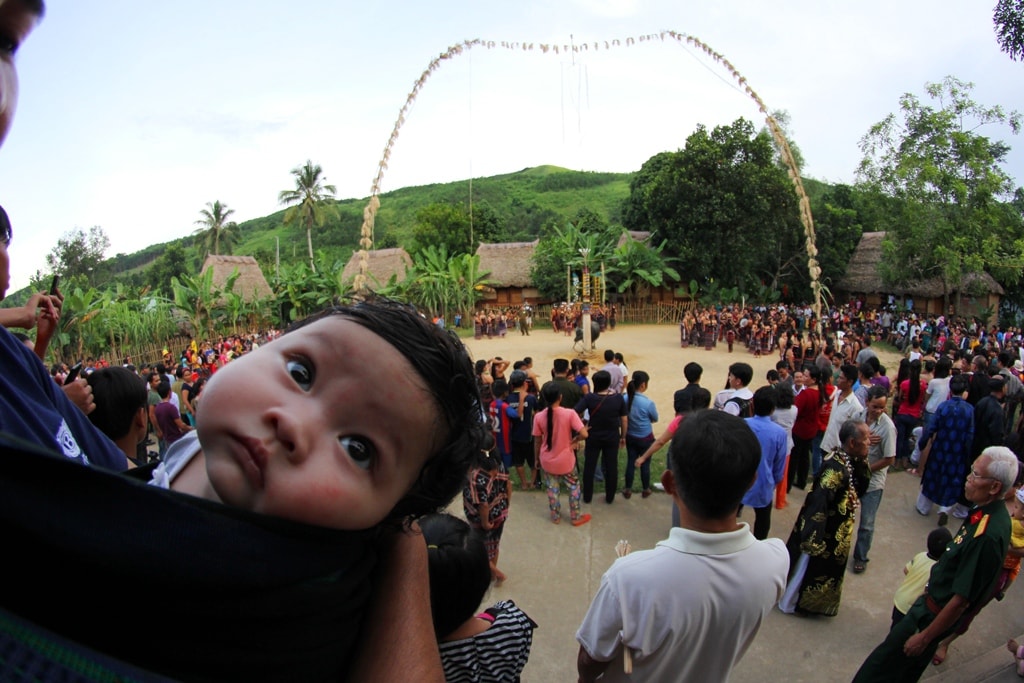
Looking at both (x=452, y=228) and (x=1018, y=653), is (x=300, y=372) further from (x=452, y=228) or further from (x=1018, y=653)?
(x=452, y=228)

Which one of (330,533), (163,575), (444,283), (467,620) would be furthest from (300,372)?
(444,283)

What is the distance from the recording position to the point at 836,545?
443cm

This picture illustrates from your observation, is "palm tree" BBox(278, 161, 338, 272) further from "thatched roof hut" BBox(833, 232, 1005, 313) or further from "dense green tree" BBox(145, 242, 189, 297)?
"thatched roof hut" BBox(833, 232, 1005, 313)

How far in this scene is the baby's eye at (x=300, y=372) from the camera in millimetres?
942

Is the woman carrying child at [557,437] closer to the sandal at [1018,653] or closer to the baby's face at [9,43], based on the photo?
the sandal at [1018,653]

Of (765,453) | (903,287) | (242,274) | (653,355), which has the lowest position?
(653,355)

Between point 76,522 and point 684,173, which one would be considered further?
point 684,173

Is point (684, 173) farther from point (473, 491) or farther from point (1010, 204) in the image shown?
point (473, 491)

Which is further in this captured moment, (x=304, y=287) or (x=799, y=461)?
(x=304, y=287)

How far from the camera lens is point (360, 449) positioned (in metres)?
0.90

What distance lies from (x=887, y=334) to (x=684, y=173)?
1013 cm

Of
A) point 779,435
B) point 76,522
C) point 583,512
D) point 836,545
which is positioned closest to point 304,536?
point 76,522

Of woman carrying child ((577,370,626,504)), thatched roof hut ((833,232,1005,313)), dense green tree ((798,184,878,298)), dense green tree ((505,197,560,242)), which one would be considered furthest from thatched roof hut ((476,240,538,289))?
woman carrying child ((577,370,626,504))

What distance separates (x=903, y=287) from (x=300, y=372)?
26411 millimetres
